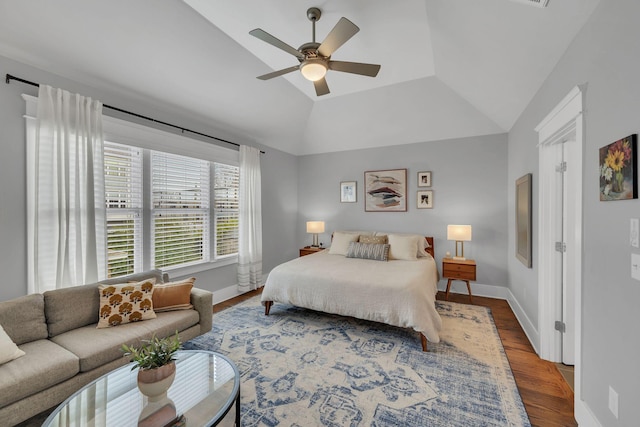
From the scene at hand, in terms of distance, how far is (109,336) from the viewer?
2.04m

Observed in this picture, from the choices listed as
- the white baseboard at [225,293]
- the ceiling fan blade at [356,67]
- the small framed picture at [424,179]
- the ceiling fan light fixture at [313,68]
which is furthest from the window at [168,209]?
the small framed picture at [424,179]

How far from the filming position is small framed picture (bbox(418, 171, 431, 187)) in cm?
454

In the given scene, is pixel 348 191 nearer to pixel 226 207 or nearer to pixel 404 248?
pixel 404 248

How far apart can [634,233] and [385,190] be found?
373cm

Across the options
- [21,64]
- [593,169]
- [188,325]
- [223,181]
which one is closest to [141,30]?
[21,64]

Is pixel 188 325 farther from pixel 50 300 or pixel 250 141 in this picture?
pixel 250 141

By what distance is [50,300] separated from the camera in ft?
6.82

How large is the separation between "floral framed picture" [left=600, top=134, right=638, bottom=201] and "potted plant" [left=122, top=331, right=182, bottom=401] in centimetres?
241

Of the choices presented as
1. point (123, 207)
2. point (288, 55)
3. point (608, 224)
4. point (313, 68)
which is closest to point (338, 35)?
point (313, 68)

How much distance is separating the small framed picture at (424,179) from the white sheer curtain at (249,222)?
2.85 meters

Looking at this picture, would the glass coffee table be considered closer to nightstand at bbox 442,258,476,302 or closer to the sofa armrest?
the sofa armrest

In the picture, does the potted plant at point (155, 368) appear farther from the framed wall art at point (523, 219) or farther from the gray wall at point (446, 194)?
the gray wall at point (446, 194)

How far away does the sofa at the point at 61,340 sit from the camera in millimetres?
1544

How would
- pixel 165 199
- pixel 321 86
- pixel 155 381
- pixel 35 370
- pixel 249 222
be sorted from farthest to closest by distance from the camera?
pixel 249 222 → pixel 165 199 → pixel 321 86 → pixel 35 370 → pixel 155 381
